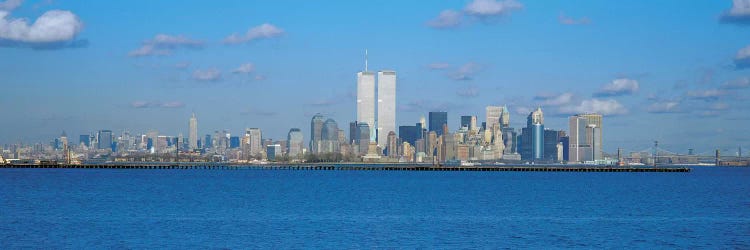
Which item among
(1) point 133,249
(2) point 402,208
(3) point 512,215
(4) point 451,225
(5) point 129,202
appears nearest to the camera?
(1) point 133,249

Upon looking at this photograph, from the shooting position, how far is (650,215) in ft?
230

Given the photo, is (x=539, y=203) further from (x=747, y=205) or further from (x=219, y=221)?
(x=219, y=221)

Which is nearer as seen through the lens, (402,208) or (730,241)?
(730,241)

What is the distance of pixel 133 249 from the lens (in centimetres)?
4569

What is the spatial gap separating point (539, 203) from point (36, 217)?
38827 millimetres

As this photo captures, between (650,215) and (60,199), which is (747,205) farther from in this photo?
(60,199)

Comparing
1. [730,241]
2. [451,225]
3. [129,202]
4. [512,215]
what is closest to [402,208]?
[512,215]

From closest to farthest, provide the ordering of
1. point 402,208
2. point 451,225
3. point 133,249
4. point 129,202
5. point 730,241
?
point 133,249, point 730,241, point 451,225, point 402,208, point 129,202

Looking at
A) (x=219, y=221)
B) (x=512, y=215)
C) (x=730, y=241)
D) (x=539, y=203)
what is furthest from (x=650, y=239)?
(x=539, y=203)

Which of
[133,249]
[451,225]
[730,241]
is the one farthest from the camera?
[451,225]

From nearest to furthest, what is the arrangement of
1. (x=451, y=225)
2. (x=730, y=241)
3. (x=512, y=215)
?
(x=730, y=241), (x=451, y=225), (x=512, y=215)

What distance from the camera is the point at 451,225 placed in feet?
194

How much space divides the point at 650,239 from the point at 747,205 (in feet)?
114

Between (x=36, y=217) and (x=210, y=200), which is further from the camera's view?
(x=210, y=200)
